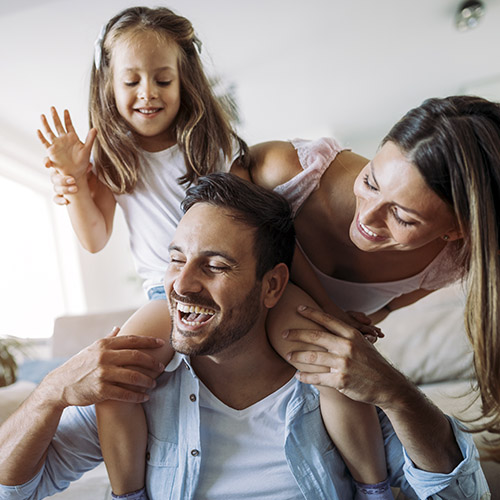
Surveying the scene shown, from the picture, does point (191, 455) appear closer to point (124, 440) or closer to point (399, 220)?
point (124, 440)

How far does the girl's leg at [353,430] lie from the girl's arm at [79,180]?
A: 0.71m

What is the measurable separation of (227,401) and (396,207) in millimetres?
672

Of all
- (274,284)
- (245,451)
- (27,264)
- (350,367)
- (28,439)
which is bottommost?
(27,264)

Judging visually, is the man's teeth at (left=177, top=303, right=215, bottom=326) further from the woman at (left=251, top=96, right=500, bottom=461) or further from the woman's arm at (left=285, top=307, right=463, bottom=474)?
the woman at (left=251, top=96, right=500, bottom=461)

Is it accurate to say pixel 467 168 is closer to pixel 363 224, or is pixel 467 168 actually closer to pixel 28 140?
pixel 363 224

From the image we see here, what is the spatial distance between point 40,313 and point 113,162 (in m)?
5.09

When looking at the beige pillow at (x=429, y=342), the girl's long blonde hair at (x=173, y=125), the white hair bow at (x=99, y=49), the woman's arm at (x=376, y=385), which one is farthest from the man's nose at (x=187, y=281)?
the beige pillow at (x=429, y=342)

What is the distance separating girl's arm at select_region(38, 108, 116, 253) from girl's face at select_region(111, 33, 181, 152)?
0.16 meters

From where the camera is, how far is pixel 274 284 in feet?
4.83

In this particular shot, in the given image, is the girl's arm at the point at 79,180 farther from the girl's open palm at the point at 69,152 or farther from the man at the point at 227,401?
the man at the point at 227,401

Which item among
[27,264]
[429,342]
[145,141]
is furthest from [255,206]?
[27,264]

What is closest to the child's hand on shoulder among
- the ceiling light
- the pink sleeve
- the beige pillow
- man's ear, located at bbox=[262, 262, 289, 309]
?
man's ear, located at bbox=[262, 262, 289, 309]

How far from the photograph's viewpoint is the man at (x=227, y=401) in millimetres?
1295

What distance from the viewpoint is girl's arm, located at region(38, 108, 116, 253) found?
1.60 metres
